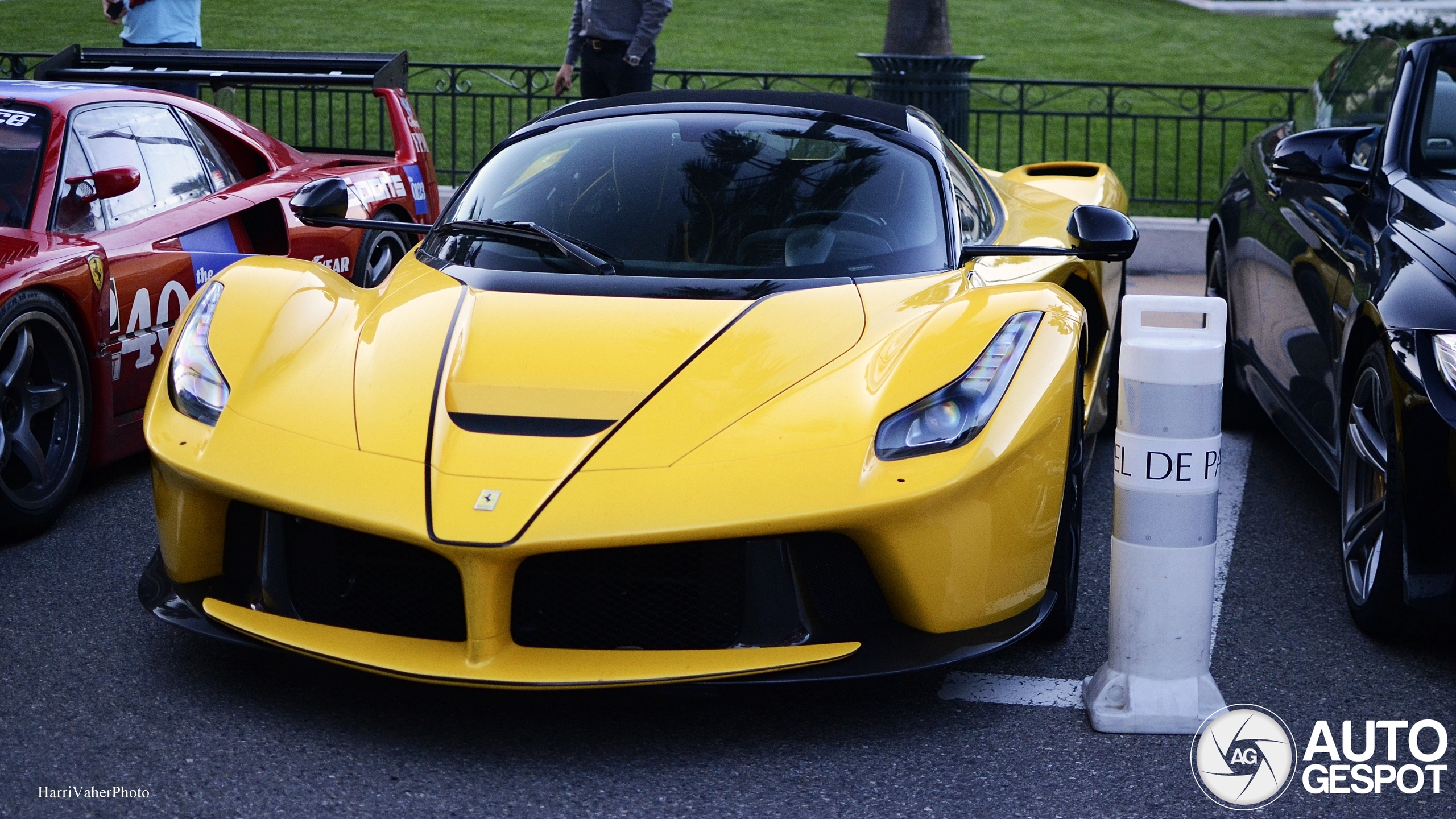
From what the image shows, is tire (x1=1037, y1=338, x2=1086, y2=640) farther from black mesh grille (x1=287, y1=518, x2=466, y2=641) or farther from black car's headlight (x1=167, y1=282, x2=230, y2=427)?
black car's headlight (x1=167, y1=282, x2=230, y2=427)

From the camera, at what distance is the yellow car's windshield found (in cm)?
365

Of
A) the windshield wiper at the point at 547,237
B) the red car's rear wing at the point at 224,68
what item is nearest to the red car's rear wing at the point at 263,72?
the red car's rear wing at the point at 224,68

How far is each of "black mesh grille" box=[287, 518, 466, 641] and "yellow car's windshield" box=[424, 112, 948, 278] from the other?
1.00m

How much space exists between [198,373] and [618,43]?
540cm

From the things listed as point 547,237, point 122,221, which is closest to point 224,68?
point 122,221

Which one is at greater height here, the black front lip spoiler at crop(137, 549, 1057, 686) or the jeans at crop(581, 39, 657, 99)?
the jeans at crop(581, 39, 657, 99)

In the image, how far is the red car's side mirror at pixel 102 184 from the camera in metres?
4.54

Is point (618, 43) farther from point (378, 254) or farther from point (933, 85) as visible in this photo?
point (378, 254)

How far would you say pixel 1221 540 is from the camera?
4.28 m

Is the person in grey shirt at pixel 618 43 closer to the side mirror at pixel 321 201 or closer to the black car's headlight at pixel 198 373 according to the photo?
the side mirror at pixel 321 201

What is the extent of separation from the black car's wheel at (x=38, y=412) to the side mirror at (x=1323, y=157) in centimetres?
349

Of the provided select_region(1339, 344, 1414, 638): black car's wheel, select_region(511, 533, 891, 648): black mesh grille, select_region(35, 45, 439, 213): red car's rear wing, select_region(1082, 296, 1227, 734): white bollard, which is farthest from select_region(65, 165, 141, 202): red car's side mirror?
select_region(1339, 344, 1414, 638): black car's wheel

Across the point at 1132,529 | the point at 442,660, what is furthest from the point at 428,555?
the point at 1132,529

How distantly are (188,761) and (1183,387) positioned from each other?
6.61 feet
